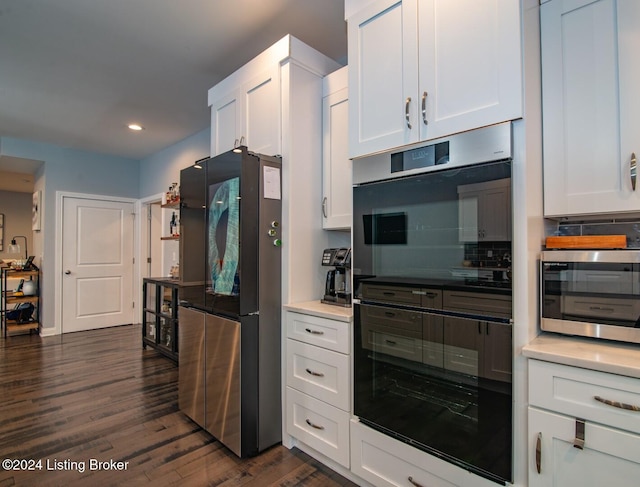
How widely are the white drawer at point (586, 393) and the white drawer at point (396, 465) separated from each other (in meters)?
0.43

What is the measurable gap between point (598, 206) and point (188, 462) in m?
2.43

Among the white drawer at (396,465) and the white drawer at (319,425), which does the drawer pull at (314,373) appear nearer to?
the white drawer at (319,425)

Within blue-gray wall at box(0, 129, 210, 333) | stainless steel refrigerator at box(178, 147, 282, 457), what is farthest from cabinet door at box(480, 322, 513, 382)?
blue-gray wall at box(0, 129, 210, 333)

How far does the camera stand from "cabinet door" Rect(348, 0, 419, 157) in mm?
1569

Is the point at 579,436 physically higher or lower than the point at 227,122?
lower

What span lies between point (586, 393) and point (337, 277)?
136 centimetres

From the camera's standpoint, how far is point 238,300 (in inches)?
77.8

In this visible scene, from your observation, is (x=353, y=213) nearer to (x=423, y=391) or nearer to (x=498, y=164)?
(x=498, y=164)

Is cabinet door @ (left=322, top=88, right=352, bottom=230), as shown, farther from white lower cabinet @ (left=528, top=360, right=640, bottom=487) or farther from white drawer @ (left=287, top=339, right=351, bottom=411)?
white lower cabinet @ (left=528, top=360, right=640, bottom=487)

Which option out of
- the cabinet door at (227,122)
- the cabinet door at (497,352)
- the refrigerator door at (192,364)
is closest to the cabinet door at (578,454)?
the cabinet door at (497,352)

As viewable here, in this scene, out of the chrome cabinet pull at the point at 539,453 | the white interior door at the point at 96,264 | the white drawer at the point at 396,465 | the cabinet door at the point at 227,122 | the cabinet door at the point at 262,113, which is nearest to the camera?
the chrome cabinet pull at the point at 539,453

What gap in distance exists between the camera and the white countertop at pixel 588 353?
1.06 m

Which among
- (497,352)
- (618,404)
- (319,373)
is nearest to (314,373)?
(319,373)

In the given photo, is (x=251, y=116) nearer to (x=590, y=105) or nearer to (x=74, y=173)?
(x=590, y=105)
